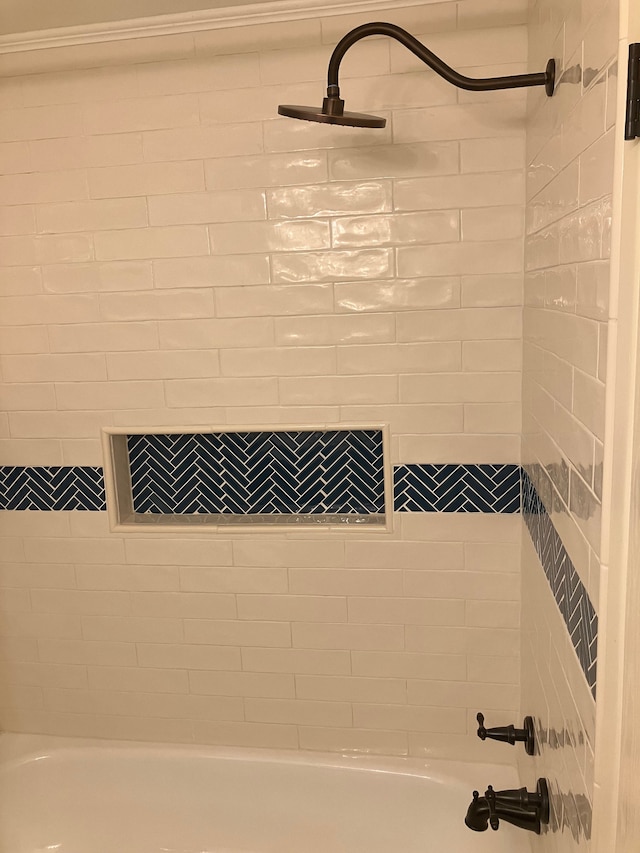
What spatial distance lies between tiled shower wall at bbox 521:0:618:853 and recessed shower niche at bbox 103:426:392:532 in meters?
0.52

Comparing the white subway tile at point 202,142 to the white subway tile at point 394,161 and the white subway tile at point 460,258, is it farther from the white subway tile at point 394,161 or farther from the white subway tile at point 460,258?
the white subway tile at point 460,258

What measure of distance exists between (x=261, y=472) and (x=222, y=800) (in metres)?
0.98

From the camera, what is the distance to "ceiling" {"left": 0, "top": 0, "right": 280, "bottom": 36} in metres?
1.68

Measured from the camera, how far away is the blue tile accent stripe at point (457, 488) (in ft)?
6.06

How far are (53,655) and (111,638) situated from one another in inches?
8.2

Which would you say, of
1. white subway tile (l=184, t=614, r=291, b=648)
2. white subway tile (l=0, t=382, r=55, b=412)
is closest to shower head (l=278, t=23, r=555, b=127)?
white subway tile (l=0, t=382, r=55, b=412)

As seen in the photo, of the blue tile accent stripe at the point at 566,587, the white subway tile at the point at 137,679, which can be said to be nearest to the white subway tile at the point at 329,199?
the blue tile accent stripe at the point at 566,587

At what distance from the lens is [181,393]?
1954 mm

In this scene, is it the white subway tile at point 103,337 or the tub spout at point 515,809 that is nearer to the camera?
the tub spout at point 515,809

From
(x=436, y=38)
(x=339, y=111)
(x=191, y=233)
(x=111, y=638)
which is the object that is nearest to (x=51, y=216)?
(x=191, y=233)

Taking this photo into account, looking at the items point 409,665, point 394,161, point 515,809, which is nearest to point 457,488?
point 409,665

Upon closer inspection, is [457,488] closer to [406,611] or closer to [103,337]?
[406,611]

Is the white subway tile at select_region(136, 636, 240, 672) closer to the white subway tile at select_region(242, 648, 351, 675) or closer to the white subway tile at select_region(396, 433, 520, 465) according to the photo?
the white subway tile at select_region(242, 648, 351, 675)

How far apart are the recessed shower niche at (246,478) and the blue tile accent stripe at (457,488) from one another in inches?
2.0
